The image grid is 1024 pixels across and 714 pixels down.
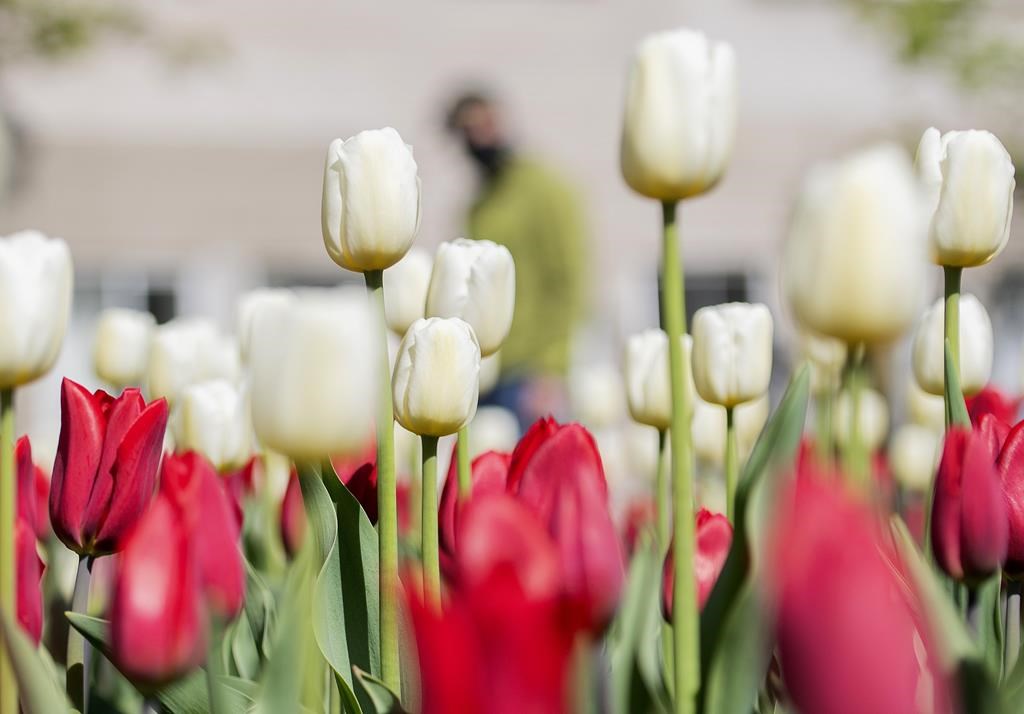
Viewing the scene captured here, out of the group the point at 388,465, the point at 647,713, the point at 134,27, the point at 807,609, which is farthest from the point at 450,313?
the point at 134,27

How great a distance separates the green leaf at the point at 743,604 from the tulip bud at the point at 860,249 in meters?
0.10

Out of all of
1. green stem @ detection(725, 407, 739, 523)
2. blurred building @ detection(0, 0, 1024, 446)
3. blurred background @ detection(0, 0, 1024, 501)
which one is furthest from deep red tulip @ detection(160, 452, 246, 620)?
blurred building @ detection(0, 0, 1024, 446)

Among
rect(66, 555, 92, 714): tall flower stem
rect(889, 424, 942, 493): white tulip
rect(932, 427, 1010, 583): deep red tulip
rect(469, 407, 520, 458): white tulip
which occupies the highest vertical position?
rect(932, 427, 1010, 583): deep red tulip

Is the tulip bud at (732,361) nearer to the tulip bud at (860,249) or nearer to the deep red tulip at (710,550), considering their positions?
the deep red tulip at (710,550)

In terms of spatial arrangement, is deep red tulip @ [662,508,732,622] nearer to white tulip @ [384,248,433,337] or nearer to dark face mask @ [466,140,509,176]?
white tulip @ [384,248,433,337]

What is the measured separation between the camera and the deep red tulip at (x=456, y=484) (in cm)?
76

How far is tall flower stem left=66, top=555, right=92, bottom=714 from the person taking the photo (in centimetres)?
74

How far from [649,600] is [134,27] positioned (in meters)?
7.52

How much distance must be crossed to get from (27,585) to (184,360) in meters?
0.63

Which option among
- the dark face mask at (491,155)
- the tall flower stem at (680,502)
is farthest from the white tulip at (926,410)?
the dark face mask at (491,155)

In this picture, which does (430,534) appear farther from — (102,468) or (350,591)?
(102,468)

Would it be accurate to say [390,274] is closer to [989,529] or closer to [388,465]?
[388,465]

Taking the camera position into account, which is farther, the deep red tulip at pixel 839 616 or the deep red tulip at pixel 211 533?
the deep red tulip at pixel 211 533

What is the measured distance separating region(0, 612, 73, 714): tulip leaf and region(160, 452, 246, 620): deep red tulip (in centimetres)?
8
